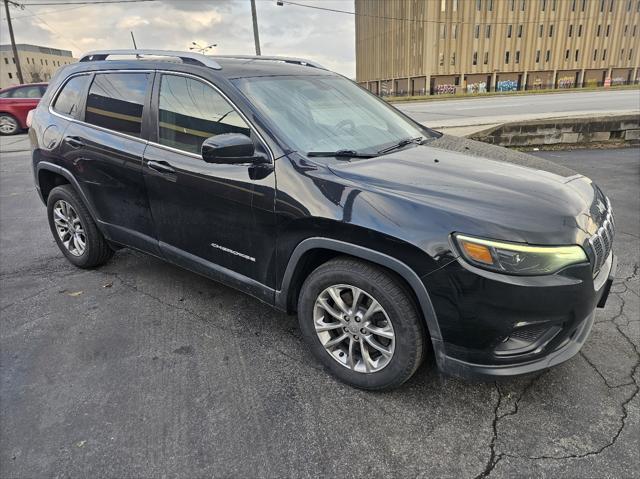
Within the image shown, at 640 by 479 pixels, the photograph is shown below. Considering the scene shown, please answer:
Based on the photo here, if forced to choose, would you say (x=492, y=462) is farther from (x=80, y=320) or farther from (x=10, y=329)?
(x=10, y=329)

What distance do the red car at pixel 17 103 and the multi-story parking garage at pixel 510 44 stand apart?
4441 cm

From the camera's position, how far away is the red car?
1480 cm

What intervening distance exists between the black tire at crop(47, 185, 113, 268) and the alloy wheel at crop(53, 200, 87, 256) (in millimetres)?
32

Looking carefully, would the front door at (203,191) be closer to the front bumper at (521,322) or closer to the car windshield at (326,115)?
the car windshield at (326,115)

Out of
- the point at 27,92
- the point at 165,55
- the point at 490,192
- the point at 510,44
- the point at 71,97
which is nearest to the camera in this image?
the point at 490,192

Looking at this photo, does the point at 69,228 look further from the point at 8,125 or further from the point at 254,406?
the point at 8,125

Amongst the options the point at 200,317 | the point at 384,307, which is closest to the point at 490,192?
the point at 384,307

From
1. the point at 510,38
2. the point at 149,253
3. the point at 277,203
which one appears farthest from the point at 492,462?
the point at 510,38

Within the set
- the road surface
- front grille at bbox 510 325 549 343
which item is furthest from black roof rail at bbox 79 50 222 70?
the road surface

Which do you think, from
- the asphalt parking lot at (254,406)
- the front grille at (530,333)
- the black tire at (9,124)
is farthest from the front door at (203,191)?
the black tire at (9,124)

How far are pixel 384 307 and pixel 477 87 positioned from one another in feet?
189

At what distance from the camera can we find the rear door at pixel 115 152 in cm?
336

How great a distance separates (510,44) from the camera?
5303 centimetres

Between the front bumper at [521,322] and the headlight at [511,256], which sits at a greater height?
the headlight at [511,256]
